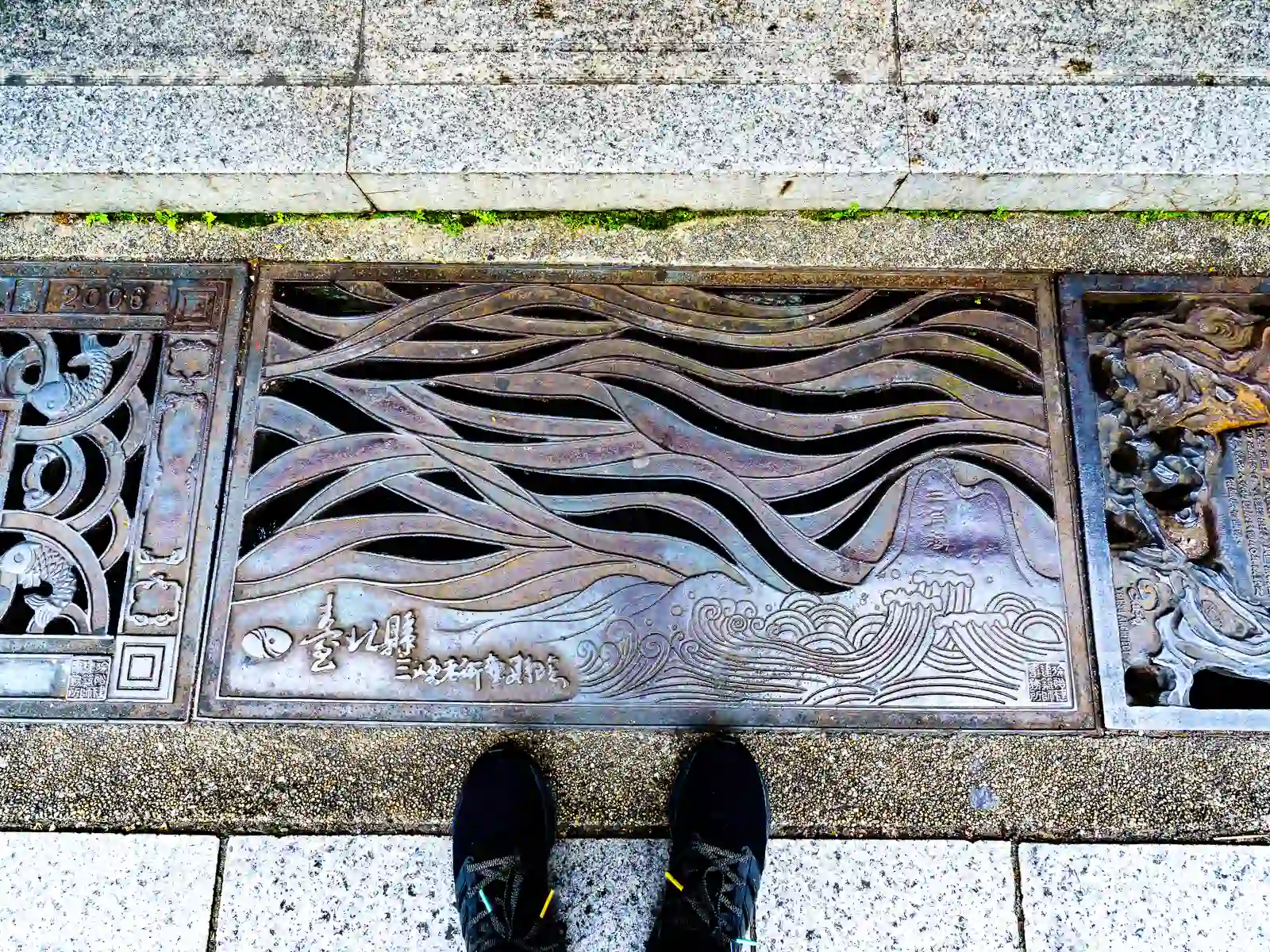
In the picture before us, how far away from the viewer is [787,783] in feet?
6.24

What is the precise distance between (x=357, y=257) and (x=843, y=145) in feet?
4.74

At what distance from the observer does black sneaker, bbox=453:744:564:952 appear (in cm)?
182

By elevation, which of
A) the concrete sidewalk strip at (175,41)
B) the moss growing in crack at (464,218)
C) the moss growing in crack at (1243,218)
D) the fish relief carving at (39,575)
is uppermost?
the concrete sidewalk strip at (175,41)

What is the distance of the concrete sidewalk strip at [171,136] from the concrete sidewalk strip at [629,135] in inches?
5.3

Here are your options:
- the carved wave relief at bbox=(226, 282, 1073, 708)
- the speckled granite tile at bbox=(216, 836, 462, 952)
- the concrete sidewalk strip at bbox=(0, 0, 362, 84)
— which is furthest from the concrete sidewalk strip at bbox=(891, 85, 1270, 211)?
the speckled granite tile at bbox=(216, 836, 462, 952)

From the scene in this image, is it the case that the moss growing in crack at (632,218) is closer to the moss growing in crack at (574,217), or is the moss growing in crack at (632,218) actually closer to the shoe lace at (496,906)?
the moss growing in crack at (574,217)

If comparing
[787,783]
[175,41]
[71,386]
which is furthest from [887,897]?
[175,41]

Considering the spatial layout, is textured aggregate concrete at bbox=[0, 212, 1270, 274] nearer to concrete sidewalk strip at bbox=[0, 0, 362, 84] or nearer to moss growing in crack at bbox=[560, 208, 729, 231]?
moss growing in crack at bbox=[560, 208, 729, 231]

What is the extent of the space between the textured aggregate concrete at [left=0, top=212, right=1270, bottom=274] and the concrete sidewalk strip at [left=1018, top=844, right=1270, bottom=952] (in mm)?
1641

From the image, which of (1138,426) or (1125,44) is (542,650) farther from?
(1125,44)

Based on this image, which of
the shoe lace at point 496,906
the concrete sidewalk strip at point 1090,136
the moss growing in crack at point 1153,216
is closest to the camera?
the shoe lace at point 496,906

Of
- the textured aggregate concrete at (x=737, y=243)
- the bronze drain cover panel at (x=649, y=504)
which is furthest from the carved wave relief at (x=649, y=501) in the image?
the textured aggregate concrete at (x=737, y=243)

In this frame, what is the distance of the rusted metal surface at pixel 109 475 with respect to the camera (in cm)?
189

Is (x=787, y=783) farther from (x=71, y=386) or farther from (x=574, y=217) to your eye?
(x=71, y=386)
